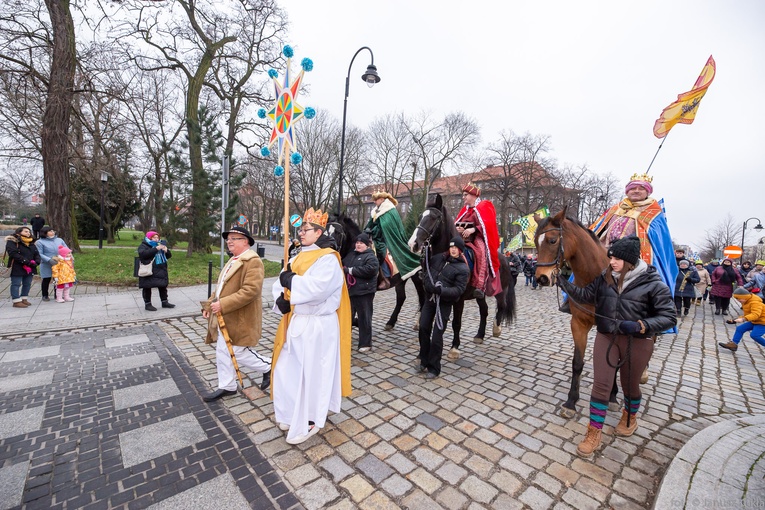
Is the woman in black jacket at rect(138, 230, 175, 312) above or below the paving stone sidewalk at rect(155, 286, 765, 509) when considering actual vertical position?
above

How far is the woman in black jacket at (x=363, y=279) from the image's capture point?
5039 mm

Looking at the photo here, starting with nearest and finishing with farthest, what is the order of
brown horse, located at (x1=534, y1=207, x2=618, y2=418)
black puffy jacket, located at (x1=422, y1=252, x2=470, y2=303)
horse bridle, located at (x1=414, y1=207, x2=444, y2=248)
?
brown horse, located at (x1=534, y1=207, x2=618, y2=418)
black puffy jacket, located at (x1=422, y1=252, x2=470, y2=303)
horse bridle, located at (x1=414, y1=207, x2=444, y2=248)

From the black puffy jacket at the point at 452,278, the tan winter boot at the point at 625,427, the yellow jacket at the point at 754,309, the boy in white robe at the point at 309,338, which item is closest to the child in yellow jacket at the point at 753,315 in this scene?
the yellow jacket at the point at 754,309

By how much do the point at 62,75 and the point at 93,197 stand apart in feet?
64.9

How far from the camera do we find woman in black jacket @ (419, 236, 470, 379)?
429cm

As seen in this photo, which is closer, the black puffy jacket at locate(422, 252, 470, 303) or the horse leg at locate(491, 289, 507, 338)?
the black puffy jacket at locate(422, 252, 470, 303)

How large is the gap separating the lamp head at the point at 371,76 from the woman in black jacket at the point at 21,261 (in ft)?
32.3

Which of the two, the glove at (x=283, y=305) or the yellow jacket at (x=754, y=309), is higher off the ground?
the glove at (x=283, y=305)

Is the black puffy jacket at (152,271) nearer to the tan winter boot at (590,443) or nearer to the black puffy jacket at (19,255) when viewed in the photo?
the black puffy jacket at (19,255)

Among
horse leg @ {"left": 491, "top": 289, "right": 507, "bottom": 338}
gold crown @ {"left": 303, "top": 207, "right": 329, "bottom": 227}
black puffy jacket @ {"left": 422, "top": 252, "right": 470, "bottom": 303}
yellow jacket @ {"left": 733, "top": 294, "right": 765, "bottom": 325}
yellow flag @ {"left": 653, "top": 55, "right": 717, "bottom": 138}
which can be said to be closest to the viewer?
gold crown @ {"left": 303, "top": 207, "right": 329, "bottom": 227}

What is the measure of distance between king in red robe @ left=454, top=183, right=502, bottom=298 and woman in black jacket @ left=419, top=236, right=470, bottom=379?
0.89 meters

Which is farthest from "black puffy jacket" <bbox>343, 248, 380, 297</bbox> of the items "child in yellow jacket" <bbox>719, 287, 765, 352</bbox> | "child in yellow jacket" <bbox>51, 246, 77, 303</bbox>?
"child in yellow jacket" <bbox>51, 246, 77, 303</bbox>

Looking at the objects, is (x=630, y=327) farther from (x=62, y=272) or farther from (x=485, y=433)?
(x=62, y=272)

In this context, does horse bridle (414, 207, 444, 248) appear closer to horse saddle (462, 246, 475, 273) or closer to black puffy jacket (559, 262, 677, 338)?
horse saddle (462, 246, 475, 273)
